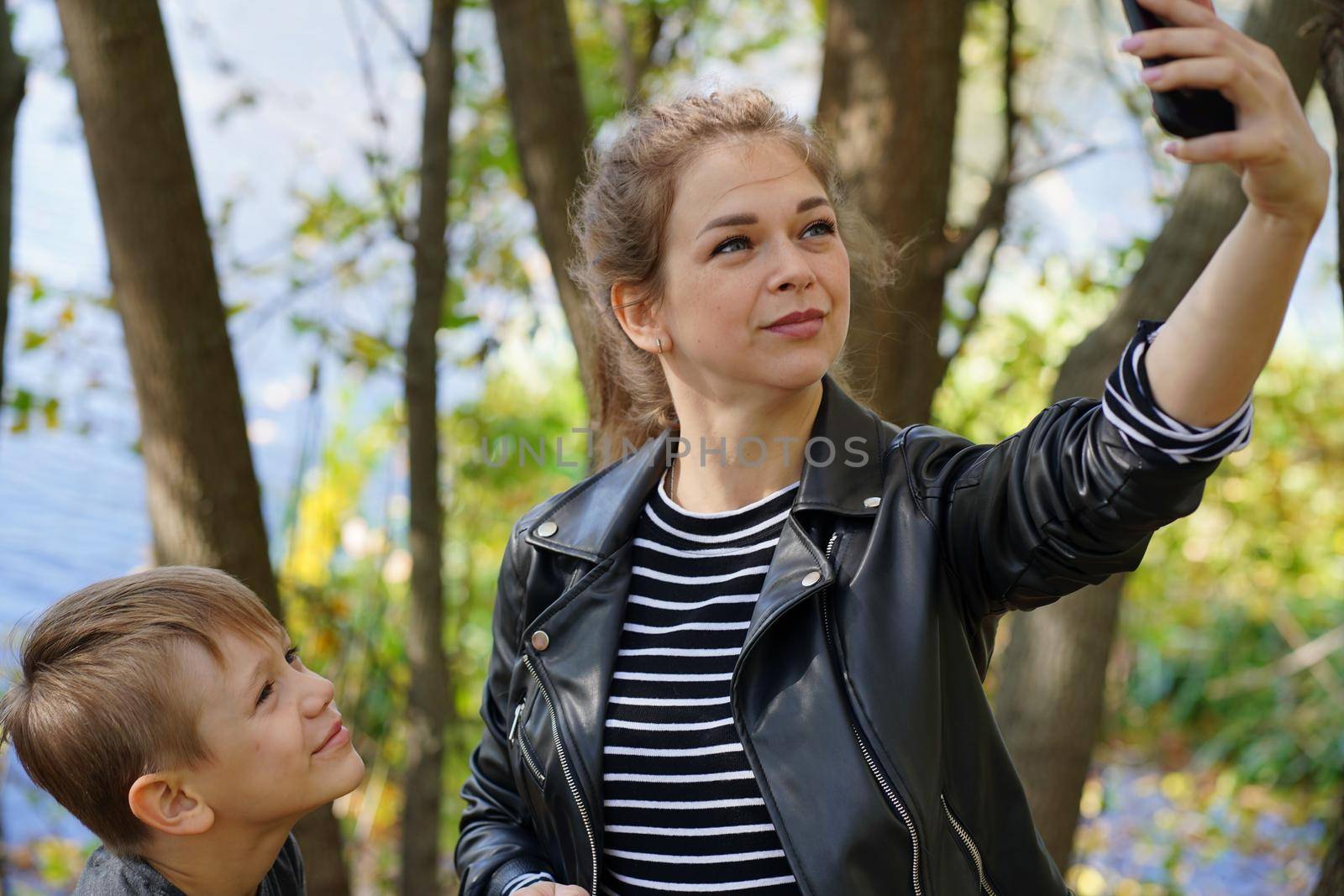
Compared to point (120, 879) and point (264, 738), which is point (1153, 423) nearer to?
point (264, 738)

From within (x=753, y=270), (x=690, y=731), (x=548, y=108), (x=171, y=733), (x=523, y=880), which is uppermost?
(x=548, y=108)

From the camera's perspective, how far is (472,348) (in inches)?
173

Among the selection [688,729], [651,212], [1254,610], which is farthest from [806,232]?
[1254,610]

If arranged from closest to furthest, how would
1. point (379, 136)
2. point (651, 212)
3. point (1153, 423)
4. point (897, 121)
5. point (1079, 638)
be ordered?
point (1153, 423) < point (651, 212) < point (897, 121) < point (1079, 638) < point (379, 136)

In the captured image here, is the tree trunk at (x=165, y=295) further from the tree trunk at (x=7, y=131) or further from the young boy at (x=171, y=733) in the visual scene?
the young boy at (x=171, y=733)

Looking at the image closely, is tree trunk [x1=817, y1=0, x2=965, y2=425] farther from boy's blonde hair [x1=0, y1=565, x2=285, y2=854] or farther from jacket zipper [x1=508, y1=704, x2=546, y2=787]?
boy's blonde hair [x1=0, y1=565, x2=285, y2=854]

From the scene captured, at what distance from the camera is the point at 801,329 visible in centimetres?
167

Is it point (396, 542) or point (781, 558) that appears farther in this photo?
point (396, 542)

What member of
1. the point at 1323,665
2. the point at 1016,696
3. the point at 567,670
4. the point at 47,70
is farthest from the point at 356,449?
the point at 1323,665

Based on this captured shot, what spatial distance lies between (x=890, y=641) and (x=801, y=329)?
0.42 m

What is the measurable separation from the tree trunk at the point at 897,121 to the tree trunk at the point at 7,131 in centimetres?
175

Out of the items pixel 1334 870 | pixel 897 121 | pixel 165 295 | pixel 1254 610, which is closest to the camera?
pixel 1334 870

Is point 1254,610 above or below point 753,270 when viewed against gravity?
below

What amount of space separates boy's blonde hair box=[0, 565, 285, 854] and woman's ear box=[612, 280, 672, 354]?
71cm
